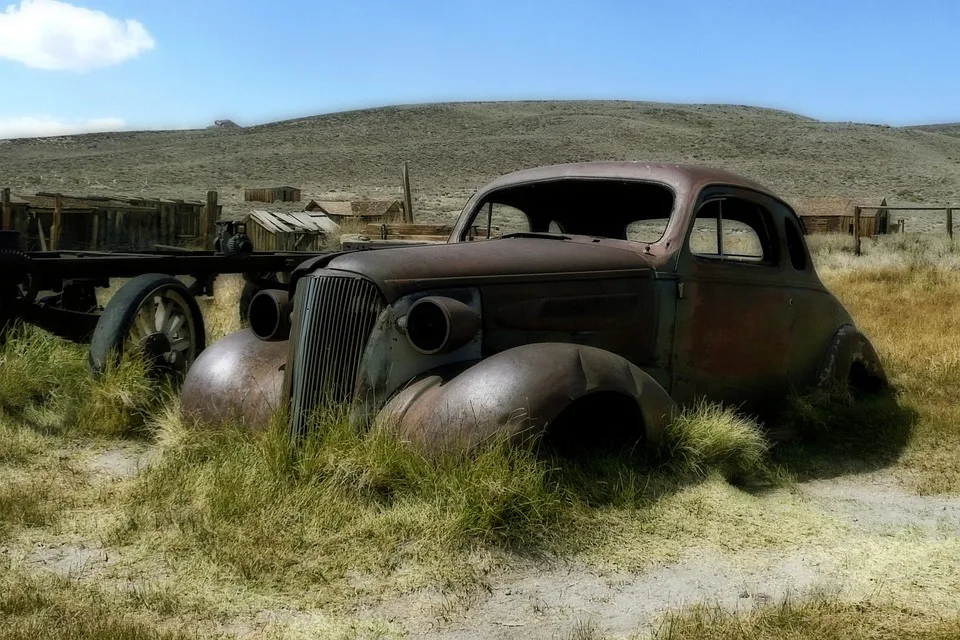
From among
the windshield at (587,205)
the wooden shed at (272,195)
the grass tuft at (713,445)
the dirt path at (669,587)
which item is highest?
the wooden shed at (272,195)

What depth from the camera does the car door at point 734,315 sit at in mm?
5066

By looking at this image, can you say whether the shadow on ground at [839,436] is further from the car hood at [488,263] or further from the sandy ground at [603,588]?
the car hood at [488,263]

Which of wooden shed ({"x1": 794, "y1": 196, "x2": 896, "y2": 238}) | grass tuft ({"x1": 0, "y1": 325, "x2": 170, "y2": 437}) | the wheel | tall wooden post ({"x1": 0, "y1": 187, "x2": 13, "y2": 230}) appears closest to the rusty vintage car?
grass tuft ({"x1": 0, "y1": 325, "x2": 170, "y2": 437})

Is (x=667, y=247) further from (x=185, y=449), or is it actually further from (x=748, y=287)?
(x=185, y=449)

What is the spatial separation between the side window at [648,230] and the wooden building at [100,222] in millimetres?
10148

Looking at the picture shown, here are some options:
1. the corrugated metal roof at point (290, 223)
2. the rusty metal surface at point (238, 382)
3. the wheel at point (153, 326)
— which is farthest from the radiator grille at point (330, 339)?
the corrugated metal roof at point (290, 223)

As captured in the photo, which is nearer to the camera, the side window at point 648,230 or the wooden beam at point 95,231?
the side window at point 648,230

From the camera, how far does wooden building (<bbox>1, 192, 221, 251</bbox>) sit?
1530cm

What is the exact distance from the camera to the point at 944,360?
723 cm

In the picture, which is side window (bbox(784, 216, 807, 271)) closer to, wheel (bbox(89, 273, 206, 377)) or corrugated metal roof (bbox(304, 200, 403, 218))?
wheel (bbox(89, 273, 206, 377))

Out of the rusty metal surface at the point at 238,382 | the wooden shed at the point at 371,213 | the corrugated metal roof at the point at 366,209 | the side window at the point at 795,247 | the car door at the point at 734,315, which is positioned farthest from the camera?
the corrugated metal roof at the point at 366,209

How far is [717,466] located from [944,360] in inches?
145

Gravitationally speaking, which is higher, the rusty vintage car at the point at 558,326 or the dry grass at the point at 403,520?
the rusty vintage car at the point at 558,326

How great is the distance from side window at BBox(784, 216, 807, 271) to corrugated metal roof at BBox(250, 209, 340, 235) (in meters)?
11.2
